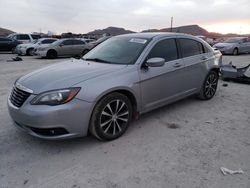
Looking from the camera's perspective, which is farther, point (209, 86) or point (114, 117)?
point (209, 86)

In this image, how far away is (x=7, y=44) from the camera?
1961 centimetres

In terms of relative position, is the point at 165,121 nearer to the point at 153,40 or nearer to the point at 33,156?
the point at 153,40

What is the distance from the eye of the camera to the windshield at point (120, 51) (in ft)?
12.3

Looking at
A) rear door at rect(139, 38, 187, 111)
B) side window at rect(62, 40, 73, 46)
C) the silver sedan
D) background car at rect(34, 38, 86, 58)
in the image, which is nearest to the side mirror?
the silver sedan

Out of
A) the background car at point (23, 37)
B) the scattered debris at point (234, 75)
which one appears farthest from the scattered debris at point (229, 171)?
the background car at point (23, 37)

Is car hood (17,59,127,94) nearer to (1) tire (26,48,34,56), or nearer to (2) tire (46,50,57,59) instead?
(2) tire (46,50,57,59)

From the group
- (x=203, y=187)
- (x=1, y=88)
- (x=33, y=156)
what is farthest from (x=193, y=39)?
(x=1, y=88)

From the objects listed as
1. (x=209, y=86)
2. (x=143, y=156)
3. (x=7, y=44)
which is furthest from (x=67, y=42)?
(x=143, y=156)

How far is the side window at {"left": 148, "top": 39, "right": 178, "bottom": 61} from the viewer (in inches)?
153

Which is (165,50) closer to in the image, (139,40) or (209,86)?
(139,40)

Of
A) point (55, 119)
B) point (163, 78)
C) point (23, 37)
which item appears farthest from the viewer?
point (23, 37)

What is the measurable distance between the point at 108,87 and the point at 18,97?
1231 mm

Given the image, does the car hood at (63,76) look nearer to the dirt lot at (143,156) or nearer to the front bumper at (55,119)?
the front bumper at (55,119)

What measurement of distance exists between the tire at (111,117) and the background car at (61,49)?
1210 cm
